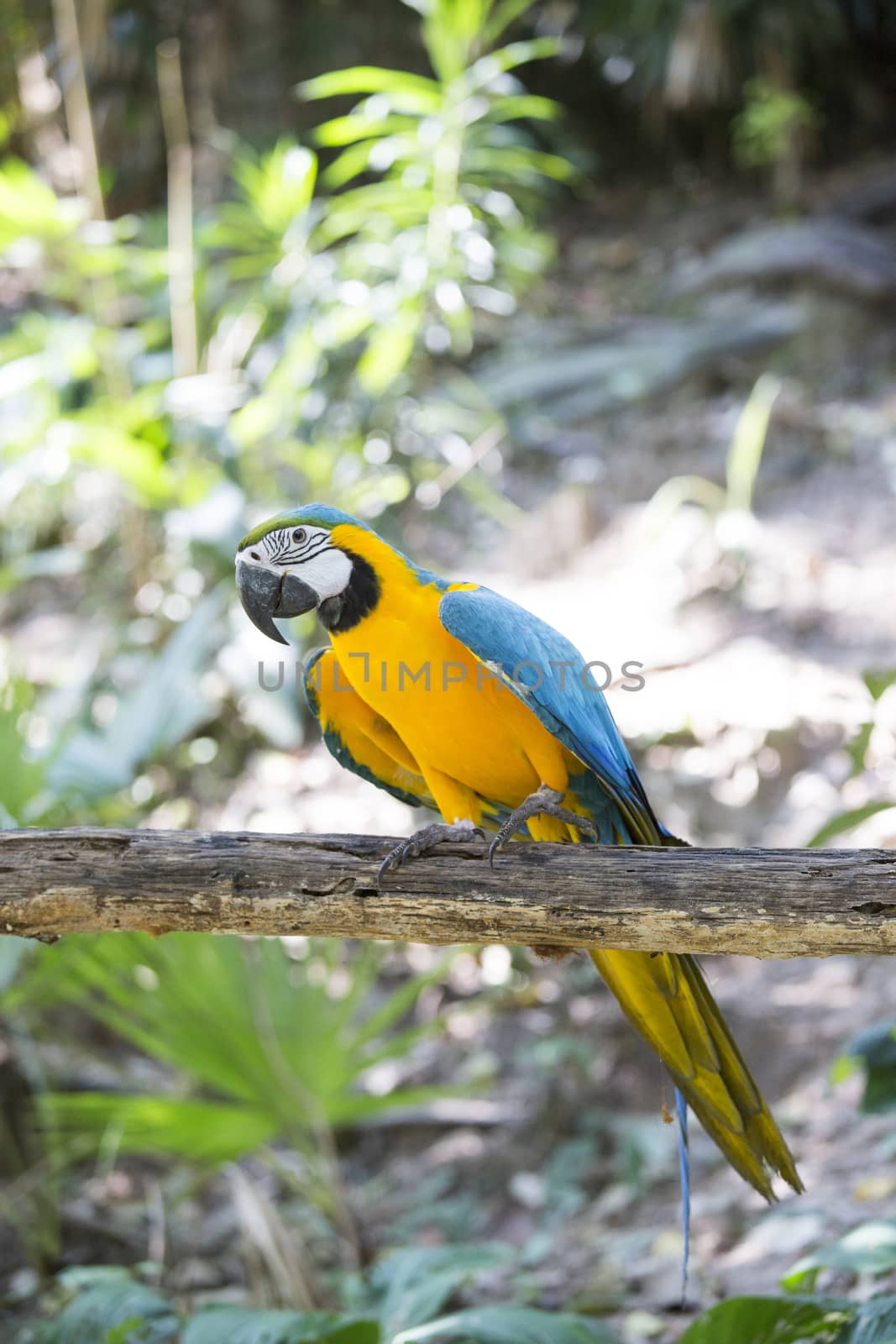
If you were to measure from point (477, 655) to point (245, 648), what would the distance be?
242cm

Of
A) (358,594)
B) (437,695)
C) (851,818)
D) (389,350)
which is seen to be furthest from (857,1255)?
(389,350)

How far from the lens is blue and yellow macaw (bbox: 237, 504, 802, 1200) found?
139 centimetres

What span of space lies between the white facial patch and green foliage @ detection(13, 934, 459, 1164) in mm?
1127

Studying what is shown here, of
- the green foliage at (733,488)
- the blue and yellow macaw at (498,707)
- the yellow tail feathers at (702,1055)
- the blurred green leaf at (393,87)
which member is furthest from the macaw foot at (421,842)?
the green foliage at (733,488)

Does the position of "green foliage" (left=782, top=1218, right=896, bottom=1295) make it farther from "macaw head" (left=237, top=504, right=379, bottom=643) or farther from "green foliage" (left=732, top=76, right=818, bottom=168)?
"green foliage" (left=732, top=76, right=818, bottom=168)

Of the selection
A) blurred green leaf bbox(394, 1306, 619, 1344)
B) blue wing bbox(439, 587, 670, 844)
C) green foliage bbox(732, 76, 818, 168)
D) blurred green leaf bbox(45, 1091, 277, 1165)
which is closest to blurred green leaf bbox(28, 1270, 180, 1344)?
blurred green leaf bbox(45, 1091, 277, 1165)

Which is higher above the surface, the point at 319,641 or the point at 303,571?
the point at 303,571

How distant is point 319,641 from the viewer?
3615mm

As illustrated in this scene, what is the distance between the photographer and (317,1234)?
8.76 ft

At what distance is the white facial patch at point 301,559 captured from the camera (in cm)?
143

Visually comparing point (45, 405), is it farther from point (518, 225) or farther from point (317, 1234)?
point (317, 1234)

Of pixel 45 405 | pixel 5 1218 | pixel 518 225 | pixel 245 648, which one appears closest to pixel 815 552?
pixel 518 225

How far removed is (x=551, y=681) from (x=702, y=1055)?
0.55 meters

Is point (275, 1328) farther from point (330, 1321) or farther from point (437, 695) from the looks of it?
point (437, 695)
